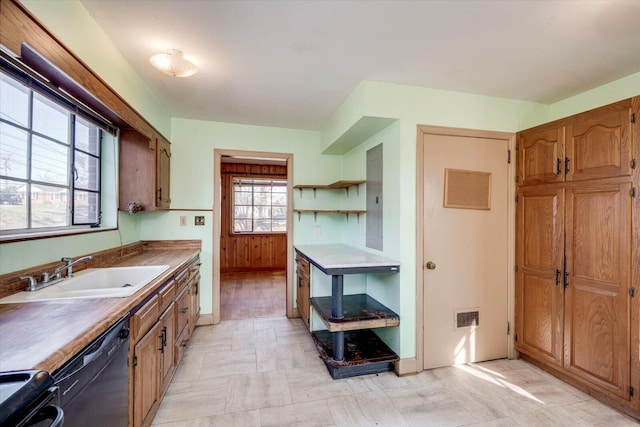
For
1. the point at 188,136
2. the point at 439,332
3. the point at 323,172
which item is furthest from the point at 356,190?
the point at 188,136

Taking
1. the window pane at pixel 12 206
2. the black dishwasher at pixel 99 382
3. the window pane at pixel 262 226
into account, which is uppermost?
the window pane at pixel 12 206

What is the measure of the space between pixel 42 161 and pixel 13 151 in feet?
0.80

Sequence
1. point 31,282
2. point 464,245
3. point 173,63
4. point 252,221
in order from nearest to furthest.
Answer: point 31,282, point 173,63, point 464,245, point 252,221

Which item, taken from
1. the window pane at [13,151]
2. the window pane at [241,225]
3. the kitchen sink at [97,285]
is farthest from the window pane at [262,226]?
the window pane at [13,151]

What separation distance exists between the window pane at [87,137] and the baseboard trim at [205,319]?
2053 millimetres

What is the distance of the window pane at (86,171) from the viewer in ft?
7.20

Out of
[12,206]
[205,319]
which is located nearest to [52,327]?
[12,206]

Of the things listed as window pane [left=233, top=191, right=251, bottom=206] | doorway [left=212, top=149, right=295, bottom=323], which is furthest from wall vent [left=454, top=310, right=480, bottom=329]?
window pane [left=233, top=191, right=251, bottom=206]

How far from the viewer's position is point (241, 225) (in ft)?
21.4

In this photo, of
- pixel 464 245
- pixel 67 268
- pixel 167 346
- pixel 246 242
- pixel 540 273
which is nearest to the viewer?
pixel 67 268

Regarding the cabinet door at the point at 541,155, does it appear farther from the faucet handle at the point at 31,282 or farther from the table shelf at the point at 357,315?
the faucet handle at the point at 31,282

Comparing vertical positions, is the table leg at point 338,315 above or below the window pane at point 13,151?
below

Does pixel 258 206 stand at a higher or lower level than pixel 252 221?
higher

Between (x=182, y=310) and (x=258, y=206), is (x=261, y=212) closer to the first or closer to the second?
(x=258, y=206)
